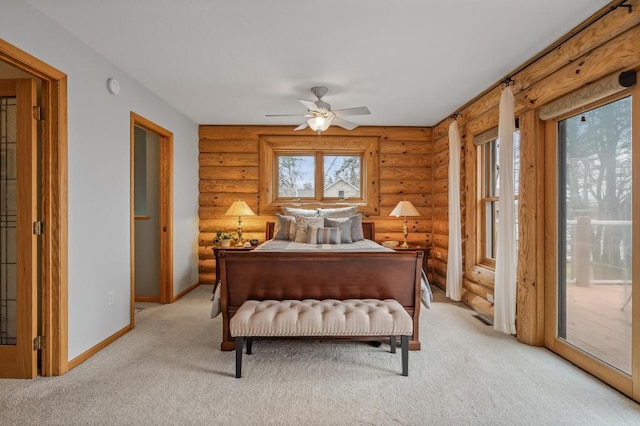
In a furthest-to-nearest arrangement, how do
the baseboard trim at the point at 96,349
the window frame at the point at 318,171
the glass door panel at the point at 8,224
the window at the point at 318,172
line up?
the window frame at the point at 318,171 < the window at the point at 318,172 < the baseboard trim at the point at 96,349 < the glass door panel at the point at 8,224

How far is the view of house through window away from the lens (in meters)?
5.68

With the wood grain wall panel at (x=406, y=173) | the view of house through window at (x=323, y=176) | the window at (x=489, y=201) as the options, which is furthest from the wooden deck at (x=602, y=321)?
the view of house through window at (x=323, y=176)

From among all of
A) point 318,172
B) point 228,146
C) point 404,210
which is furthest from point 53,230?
point 404,210

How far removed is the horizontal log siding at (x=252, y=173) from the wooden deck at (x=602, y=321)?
290 centimetres

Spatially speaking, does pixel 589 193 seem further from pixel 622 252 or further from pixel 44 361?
pixel 44 361

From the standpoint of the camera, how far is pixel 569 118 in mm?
2760

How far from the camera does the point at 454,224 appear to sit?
14.4 feet

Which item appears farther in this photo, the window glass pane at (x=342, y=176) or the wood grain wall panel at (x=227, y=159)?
the window glass pane at (x=342, y=176)

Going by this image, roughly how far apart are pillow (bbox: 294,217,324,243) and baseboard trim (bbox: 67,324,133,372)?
224 cm

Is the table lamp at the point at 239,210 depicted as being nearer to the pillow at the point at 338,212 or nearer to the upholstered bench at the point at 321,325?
the pillow at the point at 338,212

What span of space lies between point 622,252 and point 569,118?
1.12 metres

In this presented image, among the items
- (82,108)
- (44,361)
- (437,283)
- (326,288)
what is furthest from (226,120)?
(437,283)

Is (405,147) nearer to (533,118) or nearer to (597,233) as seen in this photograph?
(533,118)

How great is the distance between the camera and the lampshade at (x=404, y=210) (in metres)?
5.03
